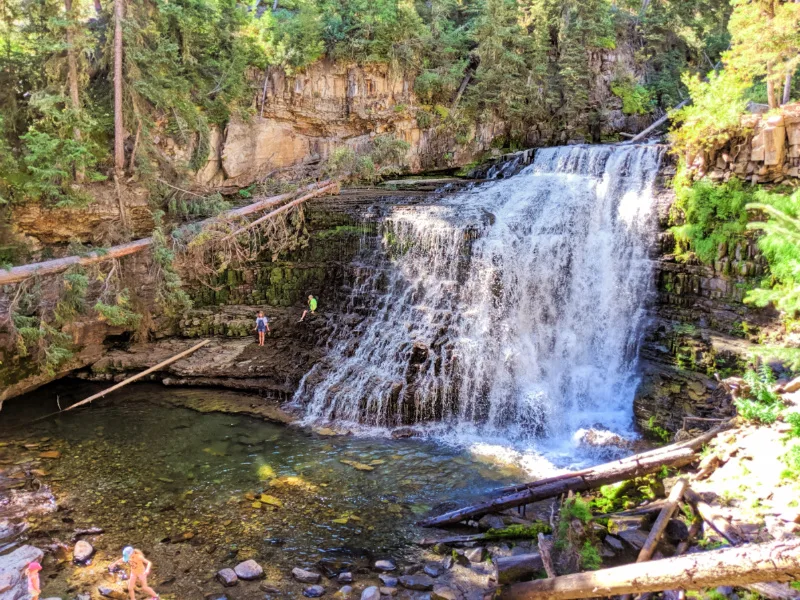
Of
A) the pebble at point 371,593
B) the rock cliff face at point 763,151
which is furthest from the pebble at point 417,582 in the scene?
the rock cliff face at point 763,151

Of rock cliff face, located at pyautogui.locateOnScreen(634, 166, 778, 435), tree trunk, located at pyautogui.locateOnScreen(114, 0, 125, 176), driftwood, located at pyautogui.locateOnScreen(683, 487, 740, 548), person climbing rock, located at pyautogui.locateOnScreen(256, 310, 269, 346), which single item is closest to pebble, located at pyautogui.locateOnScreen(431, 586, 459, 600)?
driftwood, located at pyautogui.locateOnScreen(683, 487, 740, 548)

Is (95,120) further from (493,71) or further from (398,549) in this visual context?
(493,71)

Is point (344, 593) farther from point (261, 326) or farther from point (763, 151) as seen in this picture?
point (763, 151)

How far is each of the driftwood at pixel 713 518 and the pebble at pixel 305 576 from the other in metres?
5.48

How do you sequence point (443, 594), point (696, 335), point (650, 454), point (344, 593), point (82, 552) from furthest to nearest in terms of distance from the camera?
point (696, 335) < point (650, 454) < point (82, 552) < point (344, 593) < point (443, 594)

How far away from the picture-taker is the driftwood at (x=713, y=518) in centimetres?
625

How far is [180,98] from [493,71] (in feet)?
44.6

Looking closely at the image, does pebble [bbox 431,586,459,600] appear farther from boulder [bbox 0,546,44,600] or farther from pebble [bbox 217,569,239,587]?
boulder [bbox 0,546,44,600]

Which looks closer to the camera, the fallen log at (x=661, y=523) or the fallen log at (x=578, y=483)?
the fallen log at (x=661, y=523)

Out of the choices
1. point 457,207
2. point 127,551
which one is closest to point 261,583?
point 127,551

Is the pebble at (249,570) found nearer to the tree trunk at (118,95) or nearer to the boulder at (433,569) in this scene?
the boulder at (433,569)

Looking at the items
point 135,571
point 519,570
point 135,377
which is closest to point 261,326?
point 135,377

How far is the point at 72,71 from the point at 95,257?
5.61 meters

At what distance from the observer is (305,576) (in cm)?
771
